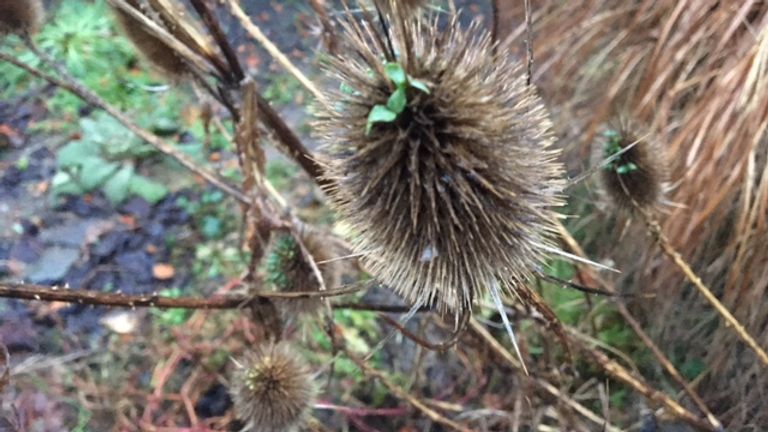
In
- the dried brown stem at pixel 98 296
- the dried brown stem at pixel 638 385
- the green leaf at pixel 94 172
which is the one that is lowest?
the dried brown stem at pixel 638 385

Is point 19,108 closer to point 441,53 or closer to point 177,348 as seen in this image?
point 177,348

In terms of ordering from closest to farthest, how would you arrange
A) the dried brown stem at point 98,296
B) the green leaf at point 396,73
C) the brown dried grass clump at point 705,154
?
1. the green leaf at point 396,73
2. the dried brown stem at point 98,296
3. the brown dried grass clump at point 705,154

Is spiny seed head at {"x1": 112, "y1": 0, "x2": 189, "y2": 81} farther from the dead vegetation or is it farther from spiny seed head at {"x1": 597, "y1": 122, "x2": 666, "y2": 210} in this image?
spiny seed head at {"x1": 597, "y1": 122, "x2": 666, "y2": 210}

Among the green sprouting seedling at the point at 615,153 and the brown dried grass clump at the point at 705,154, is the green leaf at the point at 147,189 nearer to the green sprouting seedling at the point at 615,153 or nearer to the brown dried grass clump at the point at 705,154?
the brown dried grass clump at the point at 705,154

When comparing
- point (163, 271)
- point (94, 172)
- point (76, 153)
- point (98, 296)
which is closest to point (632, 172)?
point (98, 296)

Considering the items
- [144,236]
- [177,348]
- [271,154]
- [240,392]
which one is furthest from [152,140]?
[271,154]

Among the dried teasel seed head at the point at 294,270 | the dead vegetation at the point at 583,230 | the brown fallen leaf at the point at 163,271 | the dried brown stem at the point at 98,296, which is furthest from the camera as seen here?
the brown fallen leaf at the point at 163,271

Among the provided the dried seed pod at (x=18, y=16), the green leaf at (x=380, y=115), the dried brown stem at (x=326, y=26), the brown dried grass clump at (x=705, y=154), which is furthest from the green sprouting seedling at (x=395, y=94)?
the dried seed pod at (x=18, y=16)
